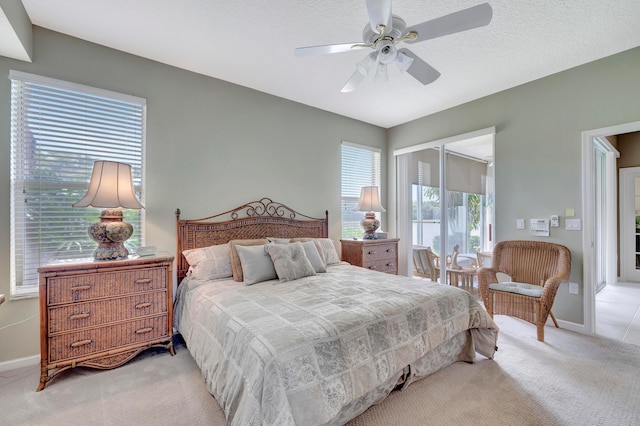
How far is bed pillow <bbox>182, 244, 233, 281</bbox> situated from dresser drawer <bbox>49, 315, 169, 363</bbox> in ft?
1.54

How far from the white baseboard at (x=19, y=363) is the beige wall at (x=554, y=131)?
5051 mm

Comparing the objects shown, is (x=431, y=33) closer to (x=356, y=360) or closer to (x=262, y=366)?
(x=356, y=360)

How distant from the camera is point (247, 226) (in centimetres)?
349

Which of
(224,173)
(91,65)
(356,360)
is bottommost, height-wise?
(356,360)

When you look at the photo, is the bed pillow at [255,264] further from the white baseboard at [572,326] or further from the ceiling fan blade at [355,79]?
the white baseboard at [572,326]

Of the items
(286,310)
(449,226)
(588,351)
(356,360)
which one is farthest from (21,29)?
(588,351)

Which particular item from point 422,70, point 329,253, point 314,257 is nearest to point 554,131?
point 422,70

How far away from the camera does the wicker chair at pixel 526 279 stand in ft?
9.21

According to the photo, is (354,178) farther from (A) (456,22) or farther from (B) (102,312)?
(B) (102,312)

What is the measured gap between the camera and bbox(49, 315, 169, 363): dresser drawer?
207 cm

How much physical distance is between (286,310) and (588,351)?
2.88m

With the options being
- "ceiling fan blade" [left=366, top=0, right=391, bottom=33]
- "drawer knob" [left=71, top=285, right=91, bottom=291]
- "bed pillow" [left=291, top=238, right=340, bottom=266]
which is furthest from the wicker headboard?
"ceiling fan blade" [left=366, top=0, right=391, bottom=33]

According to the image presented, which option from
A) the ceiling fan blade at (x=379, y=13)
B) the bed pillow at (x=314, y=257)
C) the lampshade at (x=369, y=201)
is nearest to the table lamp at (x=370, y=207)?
the lampshade at (x=369, y=201)

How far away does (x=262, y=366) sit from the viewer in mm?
1349
